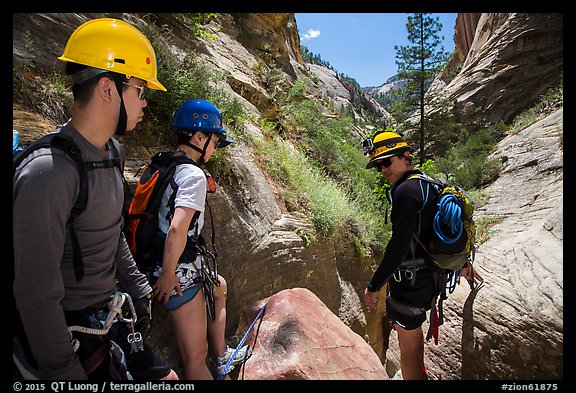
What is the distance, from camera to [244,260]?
3963mm

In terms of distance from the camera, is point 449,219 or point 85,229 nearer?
point 85,229

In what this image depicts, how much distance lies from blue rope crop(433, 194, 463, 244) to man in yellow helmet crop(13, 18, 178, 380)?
8.01 feet

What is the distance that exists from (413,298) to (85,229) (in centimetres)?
278

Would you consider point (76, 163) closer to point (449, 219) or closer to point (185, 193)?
point (185, 193)

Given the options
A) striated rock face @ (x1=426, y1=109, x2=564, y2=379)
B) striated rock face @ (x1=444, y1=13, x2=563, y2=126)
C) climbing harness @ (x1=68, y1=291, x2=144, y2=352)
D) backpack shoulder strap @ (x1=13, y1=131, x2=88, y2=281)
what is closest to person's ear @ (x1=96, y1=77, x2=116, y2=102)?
backpack shoulder strap @ (x1=13, y1=131, x2=88, y2=281)

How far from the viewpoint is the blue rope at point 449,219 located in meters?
2.73

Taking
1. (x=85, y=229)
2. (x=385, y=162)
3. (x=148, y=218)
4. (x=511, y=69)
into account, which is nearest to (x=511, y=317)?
(x=385, y=162)

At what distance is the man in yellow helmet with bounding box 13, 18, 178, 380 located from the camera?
3.92 ft

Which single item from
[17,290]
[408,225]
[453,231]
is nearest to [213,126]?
[17,290]

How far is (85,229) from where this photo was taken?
1.45 m

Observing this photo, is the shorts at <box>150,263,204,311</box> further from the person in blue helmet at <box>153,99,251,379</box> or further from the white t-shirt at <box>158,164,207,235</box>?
the white t-shirt at <box>158,164,207,235</box>

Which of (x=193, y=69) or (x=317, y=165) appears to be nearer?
(x=193, y=69)
